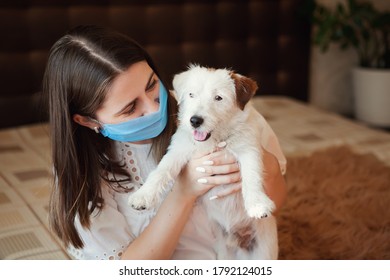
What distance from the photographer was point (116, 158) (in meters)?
1.06

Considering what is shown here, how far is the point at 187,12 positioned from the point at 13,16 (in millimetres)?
787

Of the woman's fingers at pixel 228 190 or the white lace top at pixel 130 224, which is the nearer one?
the woman's fingers at pixel 228 190

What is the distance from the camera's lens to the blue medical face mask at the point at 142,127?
0.91 metres

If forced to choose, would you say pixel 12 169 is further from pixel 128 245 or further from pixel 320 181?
pixel 320 181

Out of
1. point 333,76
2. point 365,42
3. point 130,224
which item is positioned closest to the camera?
point 130,224

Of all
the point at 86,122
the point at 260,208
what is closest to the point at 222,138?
the point at 260,208

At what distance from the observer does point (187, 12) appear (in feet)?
7.63

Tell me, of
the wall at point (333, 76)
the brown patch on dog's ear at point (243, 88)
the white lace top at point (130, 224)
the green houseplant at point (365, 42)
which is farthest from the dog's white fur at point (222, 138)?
the wall at point (333, 76)

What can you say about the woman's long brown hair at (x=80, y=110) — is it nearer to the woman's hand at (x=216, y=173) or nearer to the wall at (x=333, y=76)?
the woman's hand at (x=216, y=173)

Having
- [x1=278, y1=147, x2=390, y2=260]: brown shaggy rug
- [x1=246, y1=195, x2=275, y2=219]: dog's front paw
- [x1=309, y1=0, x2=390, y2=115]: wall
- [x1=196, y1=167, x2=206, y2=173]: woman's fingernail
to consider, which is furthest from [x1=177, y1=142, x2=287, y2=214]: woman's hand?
[x1=309, y1=0, x2=390, y2=115]: wall

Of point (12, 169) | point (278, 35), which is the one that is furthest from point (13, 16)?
point (278, 35)

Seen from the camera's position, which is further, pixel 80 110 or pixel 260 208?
pixel 80 110

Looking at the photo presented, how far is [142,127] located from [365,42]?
7.47 ft

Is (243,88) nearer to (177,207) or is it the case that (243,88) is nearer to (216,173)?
(216,173)
